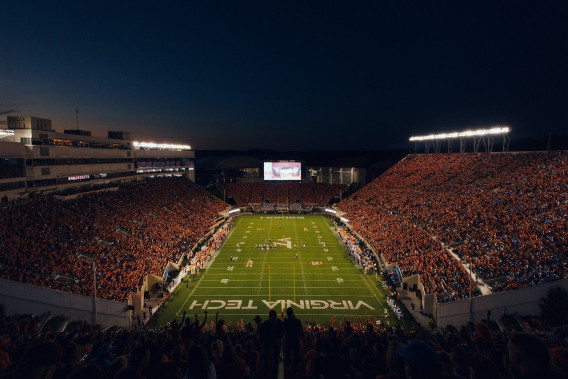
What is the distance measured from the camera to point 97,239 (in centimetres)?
2656

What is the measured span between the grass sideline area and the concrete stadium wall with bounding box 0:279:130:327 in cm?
381

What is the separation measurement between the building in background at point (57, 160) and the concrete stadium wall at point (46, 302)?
563 inches

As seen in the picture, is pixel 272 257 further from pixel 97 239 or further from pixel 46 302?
pixel 46 302

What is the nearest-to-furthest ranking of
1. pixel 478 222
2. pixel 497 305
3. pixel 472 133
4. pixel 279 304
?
pixel 497 305 < pixel 279 304 < pixel 478 222 < pixel 472 133

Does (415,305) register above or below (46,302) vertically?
below

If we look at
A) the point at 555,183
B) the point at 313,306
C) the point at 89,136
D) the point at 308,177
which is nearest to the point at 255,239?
the point at 313,306

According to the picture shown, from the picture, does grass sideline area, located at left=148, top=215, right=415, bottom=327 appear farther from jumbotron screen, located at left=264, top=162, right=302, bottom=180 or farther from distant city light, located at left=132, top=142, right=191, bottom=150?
distant city light, located at left=132, top=142, right=191, bottom=150

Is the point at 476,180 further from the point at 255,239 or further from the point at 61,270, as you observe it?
the point at 61,270

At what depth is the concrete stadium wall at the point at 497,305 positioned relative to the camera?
17.2 meters

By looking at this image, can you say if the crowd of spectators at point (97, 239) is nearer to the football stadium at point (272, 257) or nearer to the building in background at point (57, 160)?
the football stadium at point (272, 257)

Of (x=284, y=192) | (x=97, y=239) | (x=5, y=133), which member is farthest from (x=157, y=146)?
(x=97, y=239)

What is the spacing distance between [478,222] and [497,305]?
12.2 m

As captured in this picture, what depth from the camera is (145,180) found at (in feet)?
178

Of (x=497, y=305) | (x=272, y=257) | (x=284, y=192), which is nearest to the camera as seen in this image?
(x=497, y=305)
